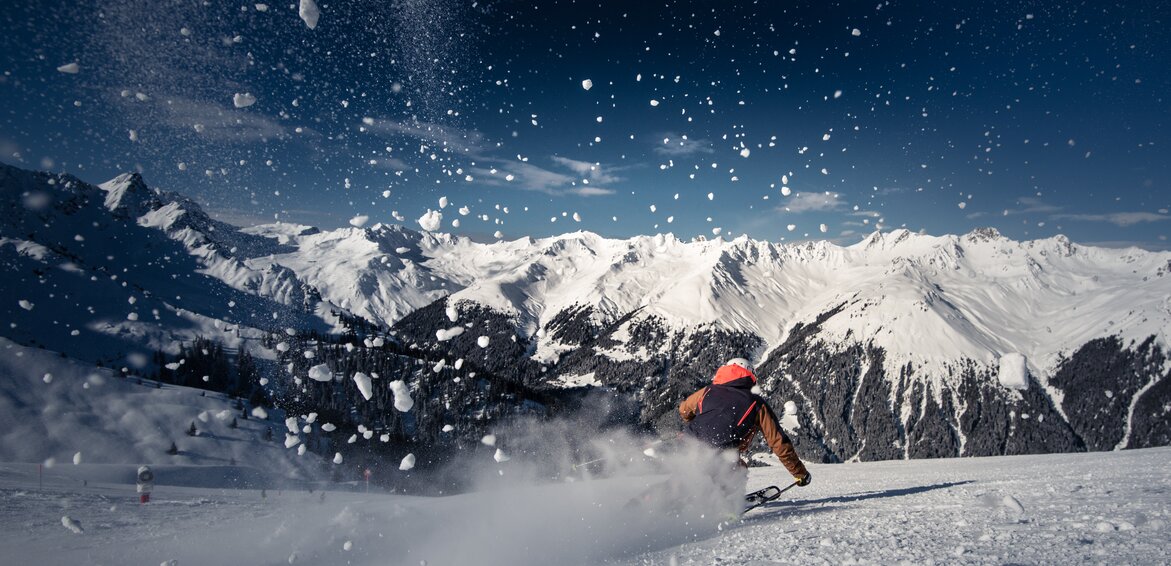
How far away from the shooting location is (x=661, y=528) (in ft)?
22.1

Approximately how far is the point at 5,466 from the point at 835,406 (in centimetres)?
19789

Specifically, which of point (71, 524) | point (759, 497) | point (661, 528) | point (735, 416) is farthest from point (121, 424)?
point (735, 416)

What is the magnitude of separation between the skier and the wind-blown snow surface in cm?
97

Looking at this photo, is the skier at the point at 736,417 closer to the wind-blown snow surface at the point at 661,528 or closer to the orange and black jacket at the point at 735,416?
the orange and black jacket at the point at 735,416

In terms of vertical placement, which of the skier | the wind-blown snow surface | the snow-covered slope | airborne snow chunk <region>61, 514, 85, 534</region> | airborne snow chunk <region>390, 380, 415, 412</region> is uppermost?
the skier

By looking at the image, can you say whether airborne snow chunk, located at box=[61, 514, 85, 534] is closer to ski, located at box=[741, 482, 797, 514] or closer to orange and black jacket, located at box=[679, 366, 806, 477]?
orange and black jacket, located at box=[679, 366, 806, 477]

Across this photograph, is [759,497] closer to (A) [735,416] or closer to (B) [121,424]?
(A) [735,416]

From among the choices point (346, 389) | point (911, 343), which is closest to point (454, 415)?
point (346, 389)

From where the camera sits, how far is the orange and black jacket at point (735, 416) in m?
7.34

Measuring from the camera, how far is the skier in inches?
288

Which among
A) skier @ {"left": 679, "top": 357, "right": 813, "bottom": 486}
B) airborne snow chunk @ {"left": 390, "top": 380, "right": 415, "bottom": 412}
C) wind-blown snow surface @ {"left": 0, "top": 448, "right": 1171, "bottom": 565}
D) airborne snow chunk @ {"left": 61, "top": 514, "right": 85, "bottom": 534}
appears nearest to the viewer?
wind-blown snow surface @ {"left": 0, "top": 448, "right": 1171, "bottom": 565}

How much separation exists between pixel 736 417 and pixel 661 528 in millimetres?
1849

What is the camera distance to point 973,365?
181250 mm

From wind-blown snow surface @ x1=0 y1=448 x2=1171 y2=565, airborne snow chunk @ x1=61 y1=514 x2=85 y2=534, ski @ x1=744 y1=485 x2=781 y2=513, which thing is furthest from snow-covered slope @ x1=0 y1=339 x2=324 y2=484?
ski @ x1=744 y1=485 x2=781 y2=513
